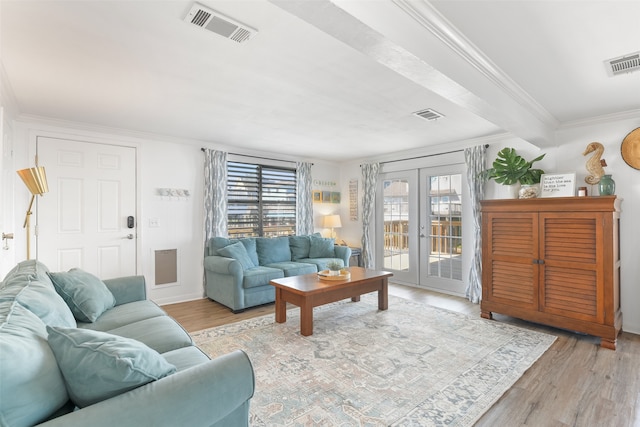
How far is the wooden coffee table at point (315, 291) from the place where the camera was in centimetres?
322

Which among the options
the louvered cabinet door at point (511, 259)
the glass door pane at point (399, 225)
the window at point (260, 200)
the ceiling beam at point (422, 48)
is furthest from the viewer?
the glass door pane at point (399, 225)

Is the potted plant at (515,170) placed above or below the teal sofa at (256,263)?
above

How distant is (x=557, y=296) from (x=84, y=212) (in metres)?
5.51

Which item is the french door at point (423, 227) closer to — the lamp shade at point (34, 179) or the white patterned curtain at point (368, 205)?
the white patterned curtain at point (368, 205)

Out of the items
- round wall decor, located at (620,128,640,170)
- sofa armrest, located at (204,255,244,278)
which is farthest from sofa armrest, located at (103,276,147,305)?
round wall decor, located at (620,128,640,170)

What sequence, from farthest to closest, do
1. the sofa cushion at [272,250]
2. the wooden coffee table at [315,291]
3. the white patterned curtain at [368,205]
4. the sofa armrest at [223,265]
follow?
the white patterned curtain at [368,205]
the sofa cushion at [272,250]
the sofa armrest at [223,265]
the wooden coffee table at [315,291]

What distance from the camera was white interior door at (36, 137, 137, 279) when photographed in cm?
371

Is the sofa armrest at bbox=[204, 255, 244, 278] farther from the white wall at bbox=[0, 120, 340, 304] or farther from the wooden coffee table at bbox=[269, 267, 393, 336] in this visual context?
the wooden coffee table at bbox=[269, 267, 393, 336]

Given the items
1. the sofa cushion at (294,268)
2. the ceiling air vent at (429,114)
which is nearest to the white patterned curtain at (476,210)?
the ceiling air vent at (429,114)

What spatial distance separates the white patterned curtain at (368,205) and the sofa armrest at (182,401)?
4.82 m

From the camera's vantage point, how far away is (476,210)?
14.8 ft

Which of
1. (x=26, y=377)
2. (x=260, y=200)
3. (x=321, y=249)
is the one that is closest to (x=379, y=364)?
(x=26, y=377)

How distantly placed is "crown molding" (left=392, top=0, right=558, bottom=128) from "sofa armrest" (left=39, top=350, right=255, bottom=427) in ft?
6.15

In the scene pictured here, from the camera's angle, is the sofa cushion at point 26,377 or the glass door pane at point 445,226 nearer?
the sofa cushion at point 26,377
